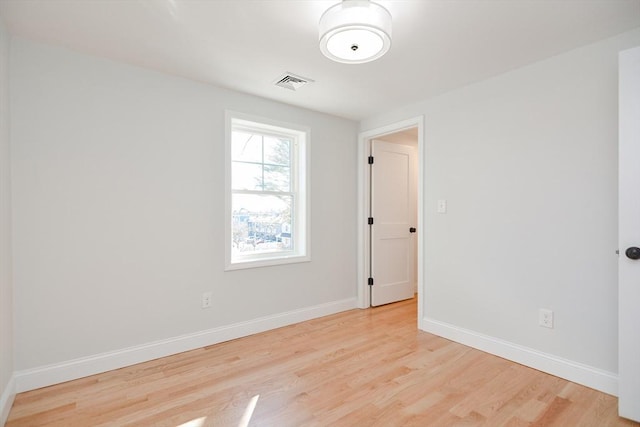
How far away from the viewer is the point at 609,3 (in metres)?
1.78

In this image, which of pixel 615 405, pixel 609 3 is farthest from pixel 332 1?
pixel 615 405

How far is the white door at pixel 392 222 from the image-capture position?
4.08 m

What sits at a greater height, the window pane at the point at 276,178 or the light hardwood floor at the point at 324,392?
the window pane at the point at 276,178

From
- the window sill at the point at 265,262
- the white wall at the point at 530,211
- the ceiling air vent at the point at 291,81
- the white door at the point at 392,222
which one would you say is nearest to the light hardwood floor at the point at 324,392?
the white wall at the point at 530,211

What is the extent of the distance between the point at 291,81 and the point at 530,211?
7.29ft

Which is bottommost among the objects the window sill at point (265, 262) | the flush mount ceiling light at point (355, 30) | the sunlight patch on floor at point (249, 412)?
the sunlight patch on floor at point (249, 412)

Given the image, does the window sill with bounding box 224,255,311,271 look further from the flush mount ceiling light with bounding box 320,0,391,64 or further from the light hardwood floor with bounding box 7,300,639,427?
the flush mount ceiling light with bounding box 320,0,391,64

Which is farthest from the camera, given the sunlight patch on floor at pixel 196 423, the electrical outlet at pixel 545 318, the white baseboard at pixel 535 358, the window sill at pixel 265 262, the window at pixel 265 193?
the window at pixel 265 193

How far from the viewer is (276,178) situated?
3500mm

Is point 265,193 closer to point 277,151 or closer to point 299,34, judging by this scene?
point 277,151

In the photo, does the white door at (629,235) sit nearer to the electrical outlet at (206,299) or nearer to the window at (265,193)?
the window at (265,193)

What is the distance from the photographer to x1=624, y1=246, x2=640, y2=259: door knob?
5.96 feet

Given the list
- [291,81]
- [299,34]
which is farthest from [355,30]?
[291,81]

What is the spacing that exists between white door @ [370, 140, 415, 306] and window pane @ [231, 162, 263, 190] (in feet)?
4.87
